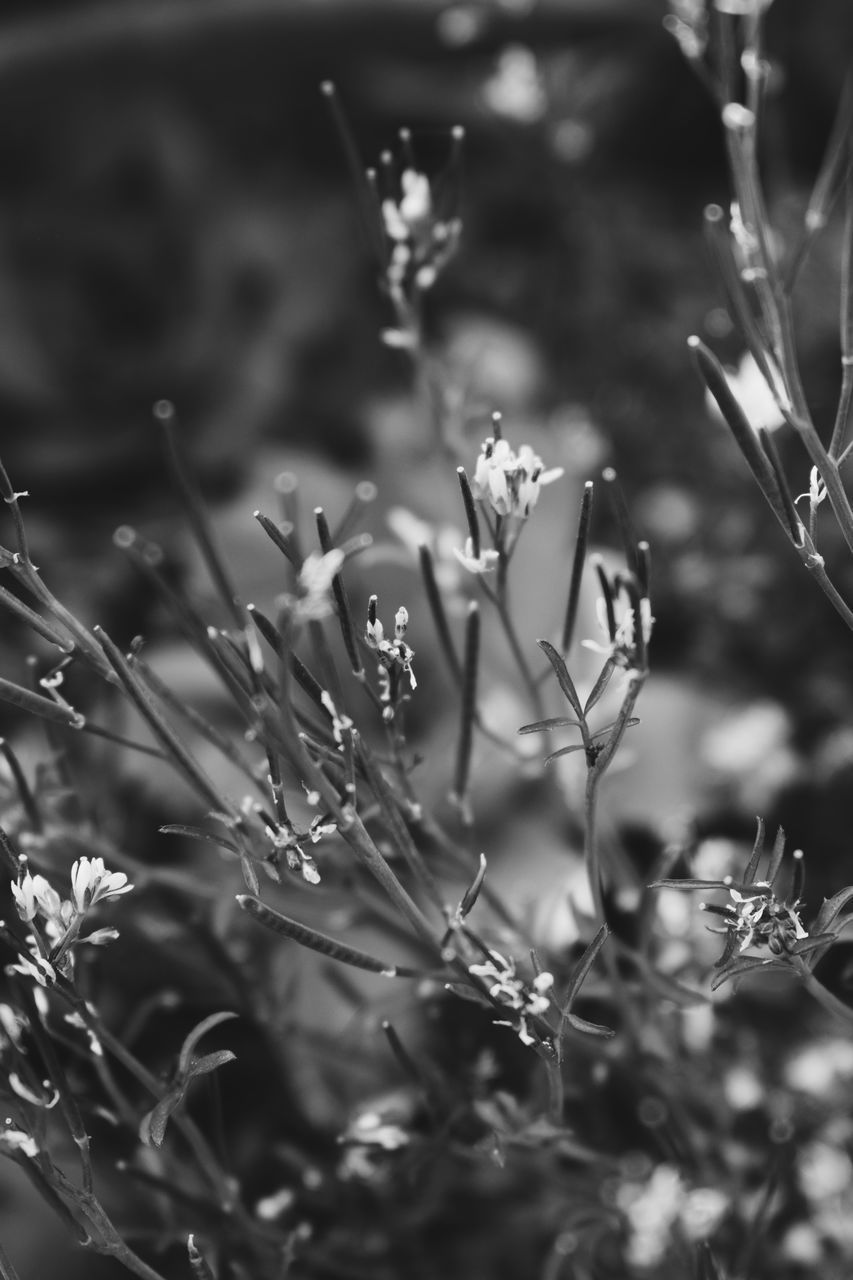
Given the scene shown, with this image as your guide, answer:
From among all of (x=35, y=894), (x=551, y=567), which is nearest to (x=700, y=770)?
(x=551, y=567)

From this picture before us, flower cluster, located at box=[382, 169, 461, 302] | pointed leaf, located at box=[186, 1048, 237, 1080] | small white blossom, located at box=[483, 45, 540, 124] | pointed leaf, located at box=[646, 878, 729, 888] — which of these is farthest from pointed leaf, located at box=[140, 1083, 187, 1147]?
small white blossom, located at box=[483, 45, 540, 124]

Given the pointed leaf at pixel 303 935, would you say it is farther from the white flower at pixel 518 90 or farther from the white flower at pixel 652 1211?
the white flower at pixel 518 90

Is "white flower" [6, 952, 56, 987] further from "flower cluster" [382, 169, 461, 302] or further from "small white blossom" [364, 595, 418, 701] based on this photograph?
"flower cluster" [382, 169, 461, 302]

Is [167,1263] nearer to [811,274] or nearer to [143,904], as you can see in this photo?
A: [143,904]

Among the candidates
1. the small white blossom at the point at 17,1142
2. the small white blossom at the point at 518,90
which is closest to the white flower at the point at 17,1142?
the small white blossom at the point at 17,1142

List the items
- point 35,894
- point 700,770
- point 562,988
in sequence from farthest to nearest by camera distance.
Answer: point 700,770 < point 562,988 < point 35,894

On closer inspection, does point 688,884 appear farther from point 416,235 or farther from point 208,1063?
point 416,235
